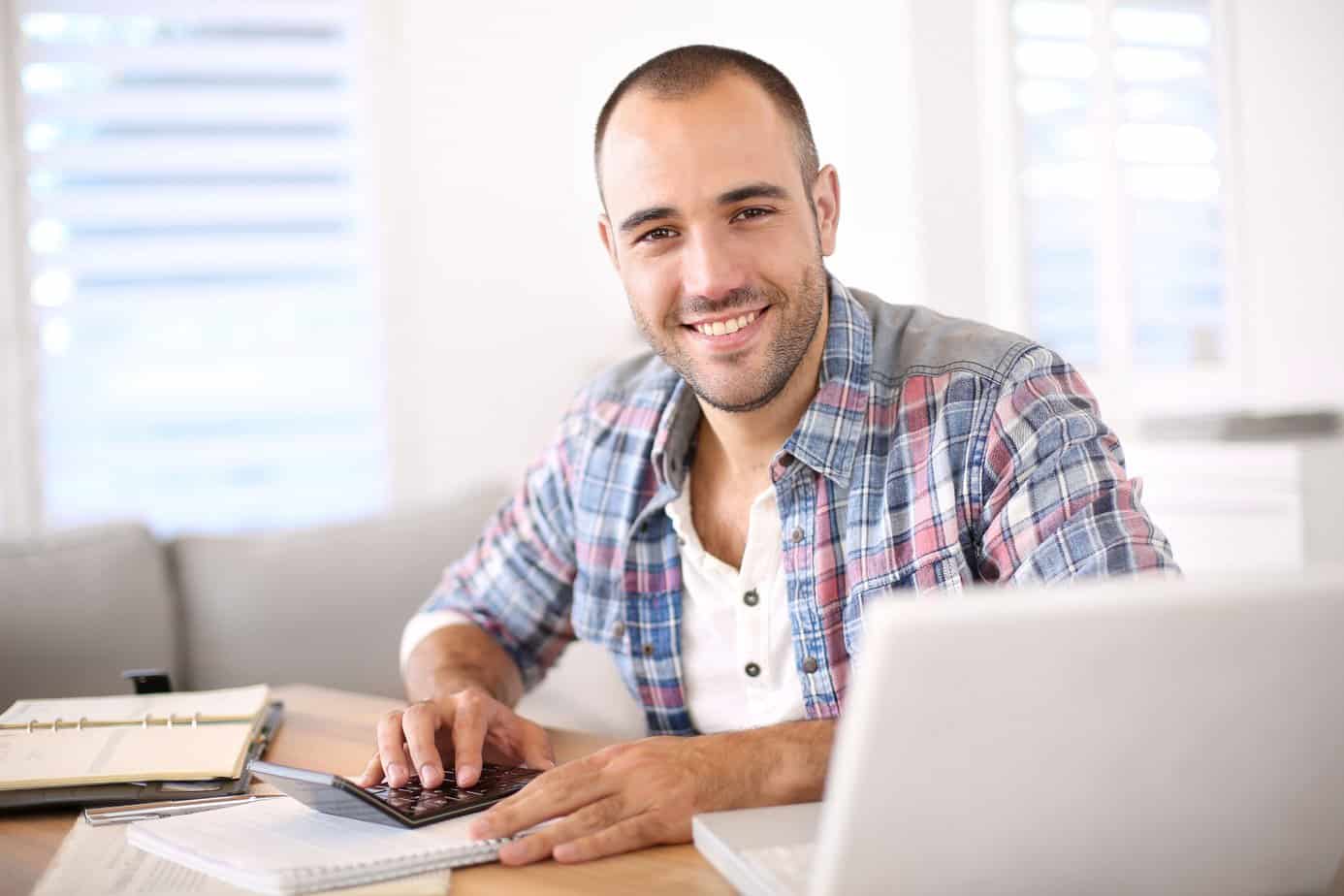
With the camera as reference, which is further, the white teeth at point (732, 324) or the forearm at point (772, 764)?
the white teeth at point (732, 324)

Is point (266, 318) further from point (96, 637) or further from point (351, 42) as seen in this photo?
point (96, 637)

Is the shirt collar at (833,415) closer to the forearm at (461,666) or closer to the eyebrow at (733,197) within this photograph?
the eyebrow at (733,197)

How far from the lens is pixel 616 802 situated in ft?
3.12

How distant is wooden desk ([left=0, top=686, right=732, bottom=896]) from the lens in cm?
87

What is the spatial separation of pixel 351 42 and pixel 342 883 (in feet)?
11.1

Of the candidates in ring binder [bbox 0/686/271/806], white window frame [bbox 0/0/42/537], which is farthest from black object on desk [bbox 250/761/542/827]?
white window frame [bbox 0/0/42/537]

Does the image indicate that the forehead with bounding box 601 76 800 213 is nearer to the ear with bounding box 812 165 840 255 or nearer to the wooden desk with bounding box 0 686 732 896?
the ear with bounding box 812 165 840 255

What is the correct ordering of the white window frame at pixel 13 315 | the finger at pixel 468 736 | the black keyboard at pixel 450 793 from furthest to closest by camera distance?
1. the white window frame at pixel 13 315
2. the finger at pixel 468 736
3. the black keyboard at pixel 450 793

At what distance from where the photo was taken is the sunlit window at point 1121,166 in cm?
325

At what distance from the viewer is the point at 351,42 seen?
378 cm

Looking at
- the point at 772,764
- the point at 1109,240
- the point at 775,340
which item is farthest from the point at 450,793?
the point at 1109,240

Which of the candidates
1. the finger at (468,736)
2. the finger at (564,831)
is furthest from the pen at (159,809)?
the finger at (564,831)

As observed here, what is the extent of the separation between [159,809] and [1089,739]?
0.78 meters

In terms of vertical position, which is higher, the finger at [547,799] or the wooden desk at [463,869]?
the finger at [547,799]
